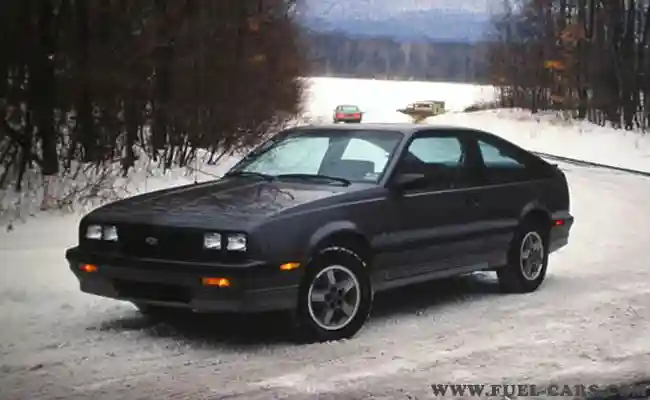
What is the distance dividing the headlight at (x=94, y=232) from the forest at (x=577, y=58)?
108 ft

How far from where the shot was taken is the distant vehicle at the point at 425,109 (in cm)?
5362

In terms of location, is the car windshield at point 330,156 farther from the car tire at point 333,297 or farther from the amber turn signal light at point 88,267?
the amber turn signal light at point 88,267

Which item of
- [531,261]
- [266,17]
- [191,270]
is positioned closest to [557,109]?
[266,17]

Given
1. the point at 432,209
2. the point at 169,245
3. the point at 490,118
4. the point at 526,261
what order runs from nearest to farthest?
→ 1. the point at 169,245
2. the point at 432,209
3. the point at 526,261
4. the point at 490,118

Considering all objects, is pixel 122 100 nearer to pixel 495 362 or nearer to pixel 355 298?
pixel 355 298

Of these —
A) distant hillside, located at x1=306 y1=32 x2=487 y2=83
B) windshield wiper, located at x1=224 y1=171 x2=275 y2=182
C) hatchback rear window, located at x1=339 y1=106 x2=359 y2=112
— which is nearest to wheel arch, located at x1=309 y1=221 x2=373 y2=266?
windshield wiper, located at x1=224 y1=171 x2=275 y2=182

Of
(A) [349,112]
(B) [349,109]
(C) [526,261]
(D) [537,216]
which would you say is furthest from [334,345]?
(B) [349,109]

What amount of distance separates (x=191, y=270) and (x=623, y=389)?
8.65 feet

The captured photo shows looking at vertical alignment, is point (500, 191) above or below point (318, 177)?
below

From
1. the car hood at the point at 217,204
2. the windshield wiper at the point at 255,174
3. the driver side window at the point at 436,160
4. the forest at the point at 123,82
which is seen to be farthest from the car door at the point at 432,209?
the forest at the point at 123,82

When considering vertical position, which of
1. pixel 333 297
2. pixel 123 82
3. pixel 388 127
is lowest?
pixel 333 297

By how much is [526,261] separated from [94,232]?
3.76 metres

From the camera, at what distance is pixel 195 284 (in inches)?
250

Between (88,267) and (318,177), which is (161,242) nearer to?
(88,267)
